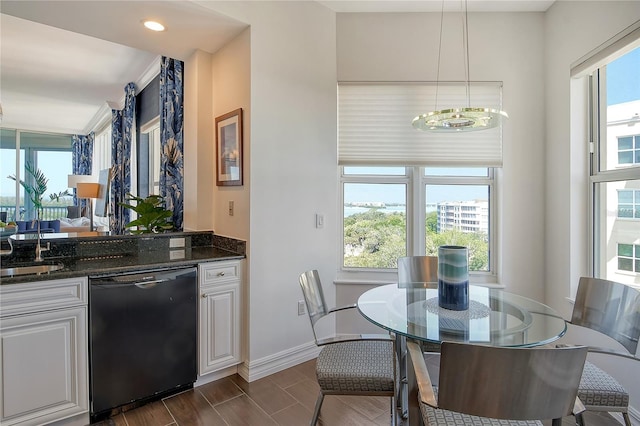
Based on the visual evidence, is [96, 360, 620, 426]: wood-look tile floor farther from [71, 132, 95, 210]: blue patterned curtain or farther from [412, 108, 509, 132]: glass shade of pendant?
[71, 132, 95, 210]: blue patterned curtain

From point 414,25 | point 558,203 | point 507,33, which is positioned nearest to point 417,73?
point 414,25

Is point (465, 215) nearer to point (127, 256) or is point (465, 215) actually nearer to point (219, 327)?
point (219, 327)

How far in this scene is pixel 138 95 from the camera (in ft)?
15.3

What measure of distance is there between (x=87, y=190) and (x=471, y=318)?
5.84 meters

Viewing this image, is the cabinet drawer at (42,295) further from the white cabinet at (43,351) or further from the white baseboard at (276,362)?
the white baseboard at (276,362)

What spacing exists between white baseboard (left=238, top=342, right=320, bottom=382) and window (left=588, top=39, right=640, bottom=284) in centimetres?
228

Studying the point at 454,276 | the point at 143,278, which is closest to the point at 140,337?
the point at 143,278

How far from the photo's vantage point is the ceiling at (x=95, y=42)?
2189 mm

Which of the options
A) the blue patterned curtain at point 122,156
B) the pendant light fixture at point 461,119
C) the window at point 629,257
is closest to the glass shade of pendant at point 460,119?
the pendant light fixture at point 461,119

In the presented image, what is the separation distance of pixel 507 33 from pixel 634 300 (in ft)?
7.63

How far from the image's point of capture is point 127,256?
2422 mm

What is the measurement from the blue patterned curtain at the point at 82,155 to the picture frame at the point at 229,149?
20.1ft

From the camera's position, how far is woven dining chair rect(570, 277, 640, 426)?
151 centimetres

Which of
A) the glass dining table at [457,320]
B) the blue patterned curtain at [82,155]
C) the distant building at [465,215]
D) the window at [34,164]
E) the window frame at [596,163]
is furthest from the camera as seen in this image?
the blue patterned curtain at [82,155]
